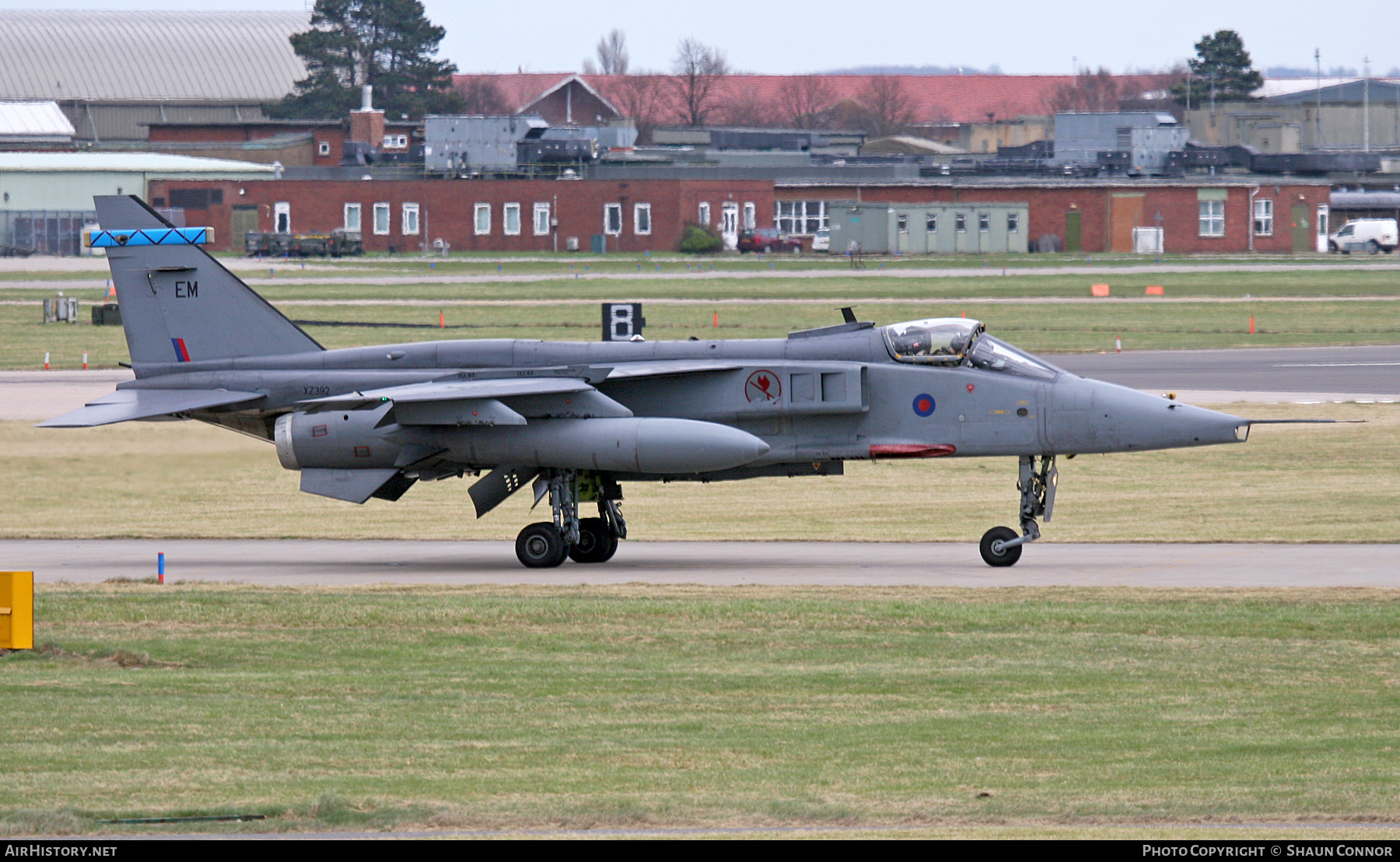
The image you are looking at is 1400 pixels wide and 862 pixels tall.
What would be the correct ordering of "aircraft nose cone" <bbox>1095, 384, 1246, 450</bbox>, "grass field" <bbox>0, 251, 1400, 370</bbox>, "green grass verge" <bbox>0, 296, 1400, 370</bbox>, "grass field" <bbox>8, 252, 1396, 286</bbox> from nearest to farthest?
"aircraft nose cone" <bbox>1095, 384, 1246, 450</bbox>, "green grass verge" <bbox>0, 296, 1400, 370</bbox>, "grass field" <bbox>0, 251, 1400, 370</bbox>, "grass field" <bbox>8, 252, 1396, 286</bbox>

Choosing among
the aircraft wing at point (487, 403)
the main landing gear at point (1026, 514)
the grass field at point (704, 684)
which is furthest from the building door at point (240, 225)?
the main landing gear at point (1026, 514)

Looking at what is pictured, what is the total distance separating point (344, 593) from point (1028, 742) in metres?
9.07

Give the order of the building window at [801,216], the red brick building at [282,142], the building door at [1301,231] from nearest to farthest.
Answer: the building door at [1301,231] < the building window at [801,216] < the red brick building at [282,142]

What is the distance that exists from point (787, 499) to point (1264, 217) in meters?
85.4

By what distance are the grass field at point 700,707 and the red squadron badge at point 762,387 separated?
309 cm

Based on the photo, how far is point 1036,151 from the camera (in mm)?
121562

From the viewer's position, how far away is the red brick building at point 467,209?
104 metres

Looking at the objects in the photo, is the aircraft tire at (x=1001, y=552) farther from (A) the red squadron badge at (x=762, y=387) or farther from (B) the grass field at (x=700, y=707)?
(A) the red squadron badge at (x=762, y=387)

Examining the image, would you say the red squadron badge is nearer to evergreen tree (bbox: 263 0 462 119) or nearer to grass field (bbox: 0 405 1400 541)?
grass field (bbox: 0 405 1400 541)

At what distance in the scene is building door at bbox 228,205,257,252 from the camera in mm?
104625

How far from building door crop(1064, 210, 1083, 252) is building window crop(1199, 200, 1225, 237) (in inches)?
290

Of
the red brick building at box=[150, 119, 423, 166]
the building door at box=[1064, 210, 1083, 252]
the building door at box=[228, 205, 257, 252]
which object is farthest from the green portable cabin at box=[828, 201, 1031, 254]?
the building door at box=[228, 205, 257, 252]

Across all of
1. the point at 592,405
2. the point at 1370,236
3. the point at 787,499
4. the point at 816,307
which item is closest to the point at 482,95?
the point at 1370,236
